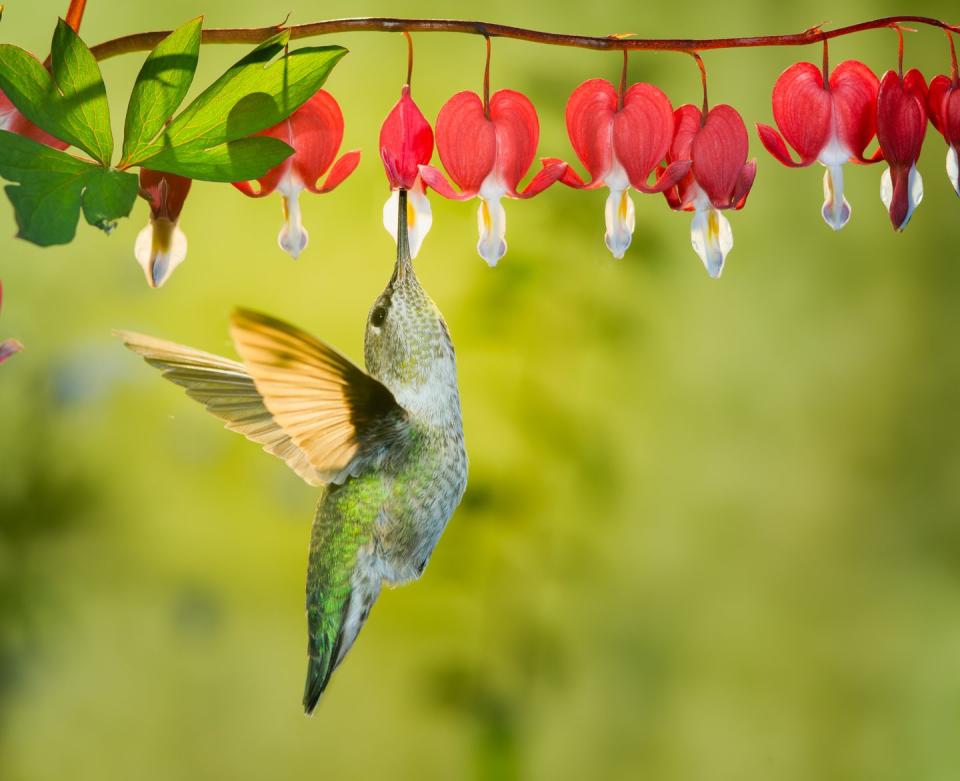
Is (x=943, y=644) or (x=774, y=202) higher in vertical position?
(x=774, y=202)

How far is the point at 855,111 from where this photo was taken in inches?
37.0

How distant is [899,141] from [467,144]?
0.39m

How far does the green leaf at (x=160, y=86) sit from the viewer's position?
736mm

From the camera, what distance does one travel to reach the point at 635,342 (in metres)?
2.12

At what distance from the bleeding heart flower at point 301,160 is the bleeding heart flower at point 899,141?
1.57ft

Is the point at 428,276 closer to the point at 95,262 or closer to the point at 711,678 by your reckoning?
the point at 95,262

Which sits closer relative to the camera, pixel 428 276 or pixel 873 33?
pixel 428 276

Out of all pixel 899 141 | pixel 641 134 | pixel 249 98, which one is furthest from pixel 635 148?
pixel 249 98

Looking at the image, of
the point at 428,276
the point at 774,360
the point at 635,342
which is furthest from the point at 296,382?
the point at 774,360

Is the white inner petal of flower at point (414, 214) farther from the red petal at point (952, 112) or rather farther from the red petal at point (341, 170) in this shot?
the red petal at point (952, 112)

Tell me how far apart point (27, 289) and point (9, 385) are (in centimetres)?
19

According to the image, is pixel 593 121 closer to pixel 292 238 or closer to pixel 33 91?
pixel 292 238

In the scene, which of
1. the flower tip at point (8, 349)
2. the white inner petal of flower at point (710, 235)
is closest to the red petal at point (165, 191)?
the flower tip at point (8, 349)

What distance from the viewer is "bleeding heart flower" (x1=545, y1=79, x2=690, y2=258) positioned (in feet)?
2.97
